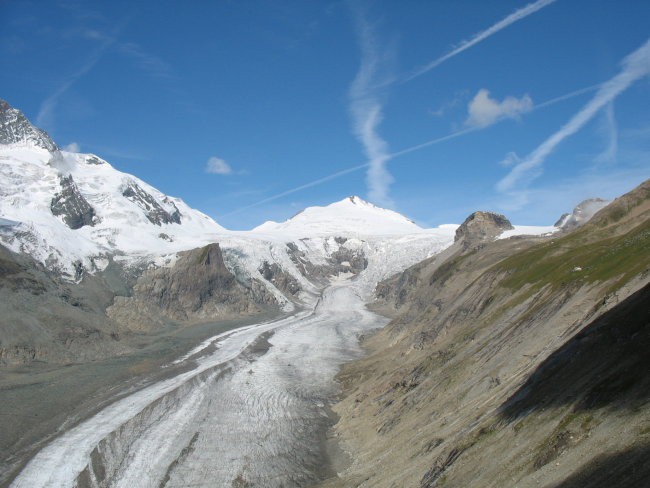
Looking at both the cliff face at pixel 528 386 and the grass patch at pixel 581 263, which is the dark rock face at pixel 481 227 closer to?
the grass patch at pixel 581 263

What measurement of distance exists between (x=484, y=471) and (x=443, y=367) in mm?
25004

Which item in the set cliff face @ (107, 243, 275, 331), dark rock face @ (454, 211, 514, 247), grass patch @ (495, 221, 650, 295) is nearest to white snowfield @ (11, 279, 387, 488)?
grass patch @ (495, 221, 650, 295)

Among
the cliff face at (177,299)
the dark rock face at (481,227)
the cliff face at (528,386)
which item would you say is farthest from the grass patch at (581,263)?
the cliff face at (177,299)

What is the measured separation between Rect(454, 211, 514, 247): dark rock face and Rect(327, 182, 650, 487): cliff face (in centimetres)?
8570

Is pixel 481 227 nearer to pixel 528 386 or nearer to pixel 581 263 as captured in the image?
pixel 581 263

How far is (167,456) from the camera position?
45.8 metres

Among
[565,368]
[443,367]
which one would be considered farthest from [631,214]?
[565,368]

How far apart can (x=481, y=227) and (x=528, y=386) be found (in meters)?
140

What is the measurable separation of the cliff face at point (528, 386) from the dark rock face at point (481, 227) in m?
85.7

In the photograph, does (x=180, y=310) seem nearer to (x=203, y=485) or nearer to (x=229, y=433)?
(x=229, y=433)

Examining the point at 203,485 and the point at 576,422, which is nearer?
the point at 576,422

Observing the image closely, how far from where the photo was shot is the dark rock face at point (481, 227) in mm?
158625

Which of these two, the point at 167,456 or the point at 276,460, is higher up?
the point at 167,456

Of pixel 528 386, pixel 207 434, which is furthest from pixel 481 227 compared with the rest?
pixel 528 386
